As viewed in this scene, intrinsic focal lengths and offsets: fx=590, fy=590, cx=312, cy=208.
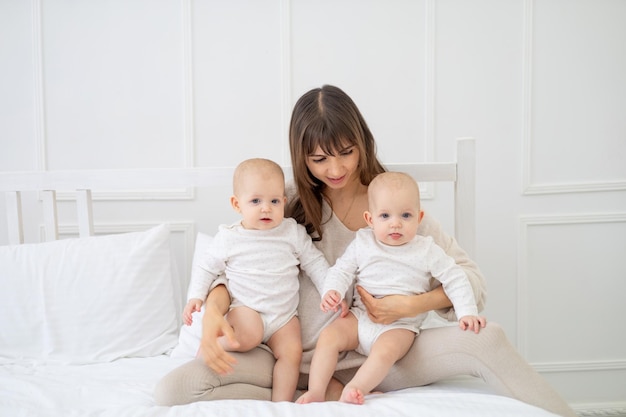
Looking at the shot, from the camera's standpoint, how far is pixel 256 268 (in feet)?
4.69

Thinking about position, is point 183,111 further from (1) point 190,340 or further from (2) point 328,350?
(2) point 328,350

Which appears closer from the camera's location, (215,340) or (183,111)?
(215,340)

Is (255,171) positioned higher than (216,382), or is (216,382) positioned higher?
(255,171)

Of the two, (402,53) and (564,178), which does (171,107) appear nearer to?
(402,53)

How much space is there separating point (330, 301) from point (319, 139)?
15.7 inches

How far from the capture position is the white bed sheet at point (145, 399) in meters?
1.08

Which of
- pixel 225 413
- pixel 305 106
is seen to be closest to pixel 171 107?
pixel 305 106

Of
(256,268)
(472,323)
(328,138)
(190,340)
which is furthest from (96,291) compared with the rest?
(472,323)

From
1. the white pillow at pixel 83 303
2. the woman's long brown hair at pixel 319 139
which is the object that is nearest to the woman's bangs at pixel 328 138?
the woman's long brown hair at pixel 319 139

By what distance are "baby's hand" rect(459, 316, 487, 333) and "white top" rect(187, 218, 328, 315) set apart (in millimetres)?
374

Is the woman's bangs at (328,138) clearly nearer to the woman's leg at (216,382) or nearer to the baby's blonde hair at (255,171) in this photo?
the baby's blonde hair at (255,171)

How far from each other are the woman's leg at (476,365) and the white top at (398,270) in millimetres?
87

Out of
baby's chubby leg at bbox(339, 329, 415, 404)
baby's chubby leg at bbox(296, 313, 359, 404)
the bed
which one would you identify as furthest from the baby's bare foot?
the bed

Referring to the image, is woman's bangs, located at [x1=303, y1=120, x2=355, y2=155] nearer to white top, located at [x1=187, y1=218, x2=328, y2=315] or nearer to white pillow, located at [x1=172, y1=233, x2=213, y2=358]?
white top, located at [x1=187, y1=218, x2=328, y2=315]
